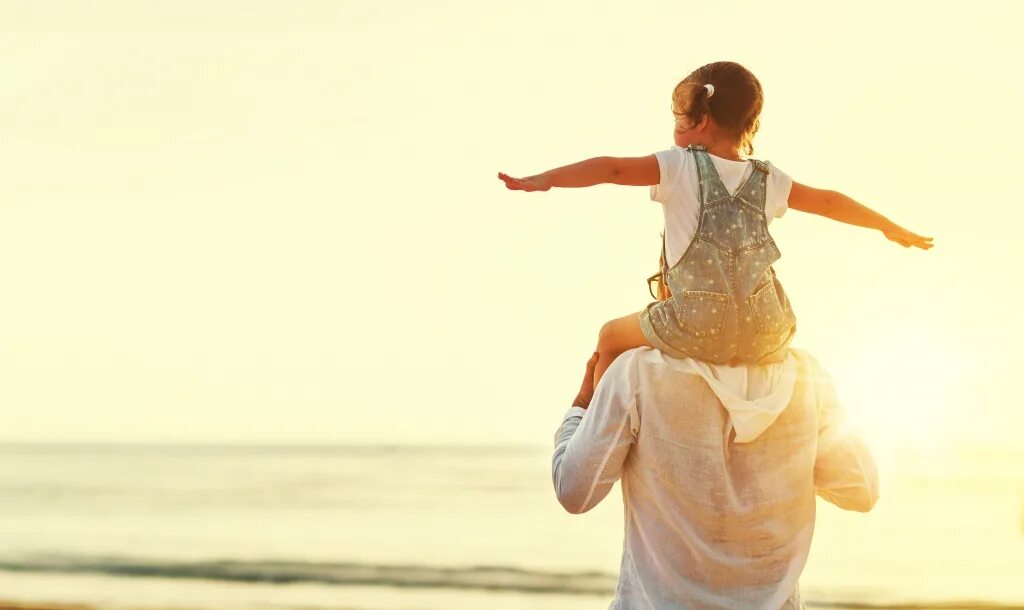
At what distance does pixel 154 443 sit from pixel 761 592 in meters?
34.6

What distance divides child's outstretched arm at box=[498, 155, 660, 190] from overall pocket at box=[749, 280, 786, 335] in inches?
12.8

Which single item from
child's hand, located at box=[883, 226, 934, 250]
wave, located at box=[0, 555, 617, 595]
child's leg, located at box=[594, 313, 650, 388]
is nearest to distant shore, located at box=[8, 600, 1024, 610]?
wave, located at box=[0, 555, 617, 595]

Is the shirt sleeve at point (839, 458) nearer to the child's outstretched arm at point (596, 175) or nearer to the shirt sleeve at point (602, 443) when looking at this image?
the shirt sleeve at point (602, 443)

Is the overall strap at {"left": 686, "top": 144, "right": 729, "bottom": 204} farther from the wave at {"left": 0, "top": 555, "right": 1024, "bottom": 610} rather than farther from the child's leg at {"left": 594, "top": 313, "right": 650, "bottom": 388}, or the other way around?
the wave at {"left": 0, "top": 555, "right": 1024, "bottom": 610}

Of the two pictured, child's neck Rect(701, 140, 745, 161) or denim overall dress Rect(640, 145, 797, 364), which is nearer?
denim overall dress Rect(640, 145, 797, 364)

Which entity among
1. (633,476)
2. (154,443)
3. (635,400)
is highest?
(635,400)

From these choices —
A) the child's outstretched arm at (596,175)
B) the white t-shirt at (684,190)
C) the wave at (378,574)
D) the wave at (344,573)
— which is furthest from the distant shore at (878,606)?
the child's outstretched arm at (596,175)

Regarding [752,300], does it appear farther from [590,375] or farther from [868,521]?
[868,521]

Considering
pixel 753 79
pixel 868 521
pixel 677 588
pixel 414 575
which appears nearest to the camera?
pixel 677 588

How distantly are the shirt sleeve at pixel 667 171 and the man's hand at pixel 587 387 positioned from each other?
1.36 feet

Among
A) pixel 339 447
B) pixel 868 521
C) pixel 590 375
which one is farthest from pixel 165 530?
pixel 339 447

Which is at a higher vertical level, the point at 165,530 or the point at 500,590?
the point at 500,590

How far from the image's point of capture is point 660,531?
2541 millimetres

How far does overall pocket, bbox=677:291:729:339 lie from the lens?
99.3 inches
